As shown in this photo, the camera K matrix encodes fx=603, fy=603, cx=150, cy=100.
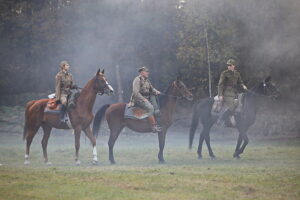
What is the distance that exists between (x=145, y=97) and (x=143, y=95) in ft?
0.28

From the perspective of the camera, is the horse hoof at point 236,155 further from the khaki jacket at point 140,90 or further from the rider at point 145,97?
the khaki jacket at point 140,90

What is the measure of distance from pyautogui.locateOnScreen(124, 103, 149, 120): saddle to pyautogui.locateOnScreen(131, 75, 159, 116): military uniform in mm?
122

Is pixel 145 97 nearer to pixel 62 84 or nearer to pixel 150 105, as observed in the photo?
pixel 150 105

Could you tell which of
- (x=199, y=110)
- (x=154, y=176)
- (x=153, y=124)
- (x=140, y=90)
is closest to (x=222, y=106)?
(x=199, y=110)

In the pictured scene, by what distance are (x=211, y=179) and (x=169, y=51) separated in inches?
805

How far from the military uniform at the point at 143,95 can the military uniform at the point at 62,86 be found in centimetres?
189

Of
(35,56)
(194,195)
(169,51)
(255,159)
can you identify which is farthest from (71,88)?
(35,56)

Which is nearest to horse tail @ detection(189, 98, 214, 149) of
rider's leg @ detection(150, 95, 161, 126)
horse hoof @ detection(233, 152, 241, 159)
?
horse hoof @ detection(233, 152, 241, 159)

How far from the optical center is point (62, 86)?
17.5m

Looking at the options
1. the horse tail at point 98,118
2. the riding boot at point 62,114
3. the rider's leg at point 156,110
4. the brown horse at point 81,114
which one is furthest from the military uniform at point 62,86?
the rider's leg at point 156,110

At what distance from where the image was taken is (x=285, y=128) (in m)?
28.1

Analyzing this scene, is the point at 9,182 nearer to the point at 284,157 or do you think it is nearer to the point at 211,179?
the point at 211,179

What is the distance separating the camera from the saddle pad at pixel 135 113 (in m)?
17.7

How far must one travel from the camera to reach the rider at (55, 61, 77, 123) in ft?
57.0
